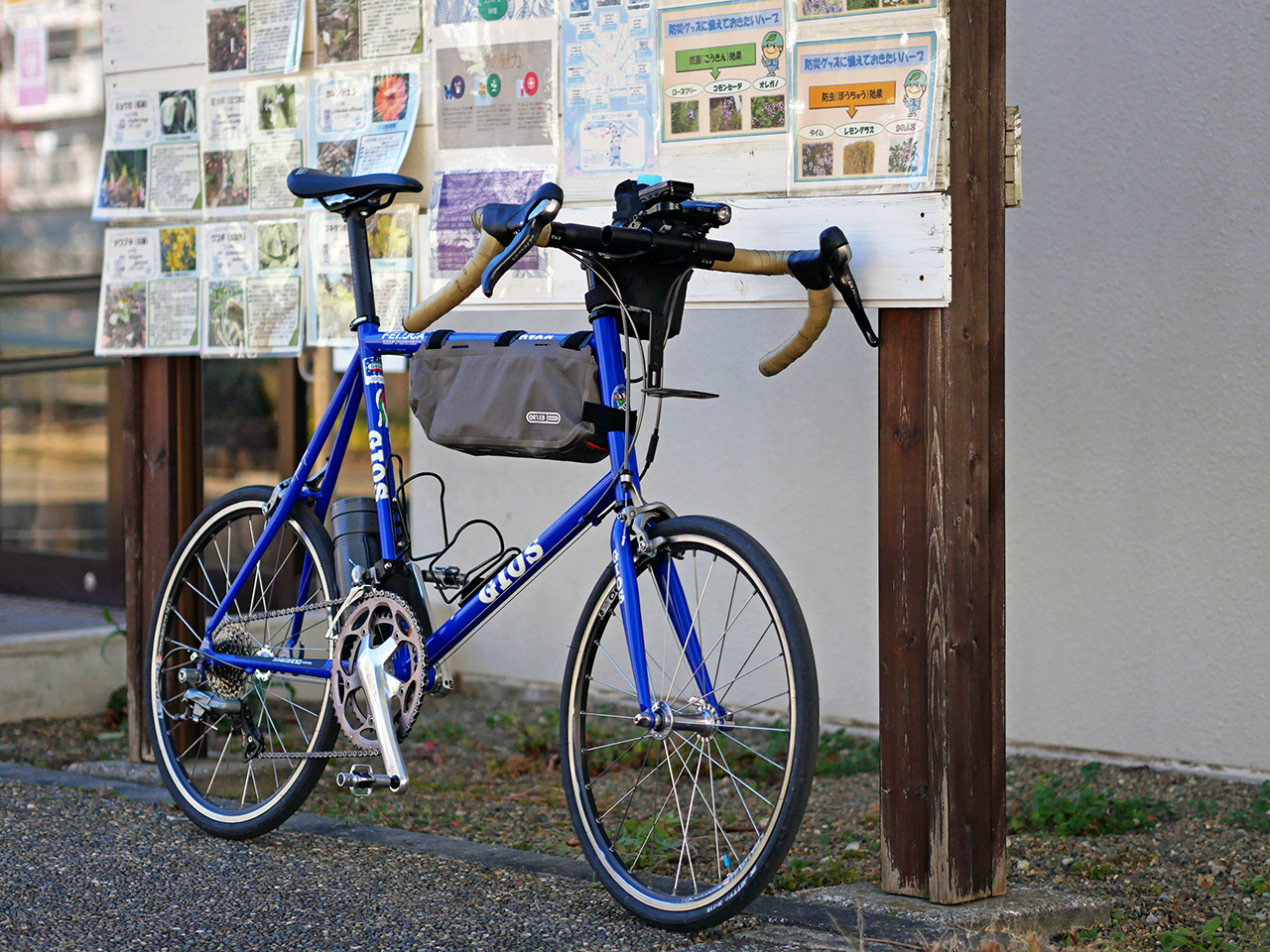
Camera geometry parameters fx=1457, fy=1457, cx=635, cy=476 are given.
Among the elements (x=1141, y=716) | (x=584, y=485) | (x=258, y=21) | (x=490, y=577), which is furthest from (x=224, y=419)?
(x=1141, y=716)

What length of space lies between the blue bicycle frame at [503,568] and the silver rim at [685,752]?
0.17 ft

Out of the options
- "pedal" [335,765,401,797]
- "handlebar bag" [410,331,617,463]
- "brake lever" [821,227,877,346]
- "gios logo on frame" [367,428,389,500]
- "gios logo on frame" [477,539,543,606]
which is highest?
"brake lever" [821,227,877,346]

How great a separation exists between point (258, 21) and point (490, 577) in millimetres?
1801

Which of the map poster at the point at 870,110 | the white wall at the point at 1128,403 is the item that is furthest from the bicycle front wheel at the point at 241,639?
the white wall at the point at 1128,403

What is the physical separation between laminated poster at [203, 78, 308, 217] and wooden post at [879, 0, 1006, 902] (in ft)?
5.84

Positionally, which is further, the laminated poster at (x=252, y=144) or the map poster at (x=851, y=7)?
the laminated poster at (x=252, y=144)

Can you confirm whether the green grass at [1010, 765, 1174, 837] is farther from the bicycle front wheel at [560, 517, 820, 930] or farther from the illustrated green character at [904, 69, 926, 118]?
the illustrated green character at [904, 69, 926, 118]

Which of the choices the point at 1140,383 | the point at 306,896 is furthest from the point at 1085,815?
the point at 306,896

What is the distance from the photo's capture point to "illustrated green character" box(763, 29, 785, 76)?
2.90 meters

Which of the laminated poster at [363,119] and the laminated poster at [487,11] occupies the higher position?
the laminated poster at [487,11]

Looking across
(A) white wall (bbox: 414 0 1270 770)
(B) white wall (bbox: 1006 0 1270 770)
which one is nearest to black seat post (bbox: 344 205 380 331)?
(A) white wall (bbox: 414 0 1270 770)

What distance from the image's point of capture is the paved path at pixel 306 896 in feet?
8.48

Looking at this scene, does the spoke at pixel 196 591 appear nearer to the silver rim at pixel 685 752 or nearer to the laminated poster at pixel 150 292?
the laminated poster at pixel 150 292

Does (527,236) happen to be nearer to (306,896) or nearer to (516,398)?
(516,398)
